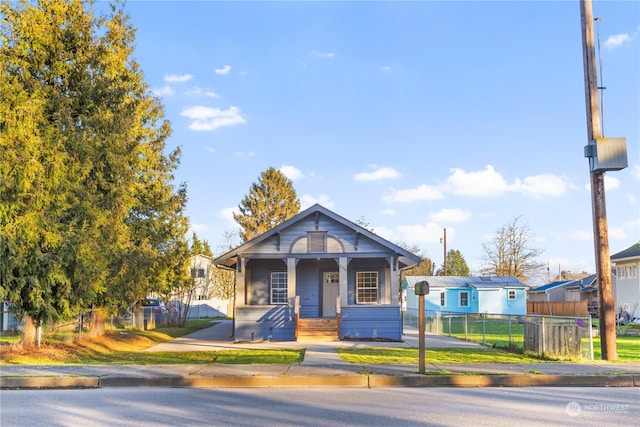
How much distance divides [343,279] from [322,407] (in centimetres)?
1407

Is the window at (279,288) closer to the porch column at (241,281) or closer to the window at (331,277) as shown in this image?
the porch column at (241,281)

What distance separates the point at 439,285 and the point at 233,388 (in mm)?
A: 39788

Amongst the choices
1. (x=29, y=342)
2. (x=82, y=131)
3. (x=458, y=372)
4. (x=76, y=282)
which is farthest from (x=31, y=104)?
(x=458, y=372)

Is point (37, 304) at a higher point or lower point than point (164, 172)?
lower

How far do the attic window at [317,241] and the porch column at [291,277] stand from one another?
0.87 metres

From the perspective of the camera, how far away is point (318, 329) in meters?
22.3

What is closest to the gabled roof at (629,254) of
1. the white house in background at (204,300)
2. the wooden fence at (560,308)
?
the wooden fence at (560,308)

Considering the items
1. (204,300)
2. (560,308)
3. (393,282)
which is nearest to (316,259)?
(393,282)

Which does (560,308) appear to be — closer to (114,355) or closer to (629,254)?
(629,254)

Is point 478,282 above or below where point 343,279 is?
above

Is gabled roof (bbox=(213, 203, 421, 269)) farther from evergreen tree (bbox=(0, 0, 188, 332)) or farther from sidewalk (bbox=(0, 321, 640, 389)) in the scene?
sidewalk (bbox=(0, 321, 640, 389))

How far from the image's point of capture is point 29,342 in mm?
16656

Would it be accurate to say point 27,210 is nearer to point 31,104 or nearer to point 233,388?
point 31,104

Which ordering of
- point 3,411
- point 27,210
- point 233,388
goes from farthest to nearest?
1. point 27,210
2. point 233,388
3. point 3,411
